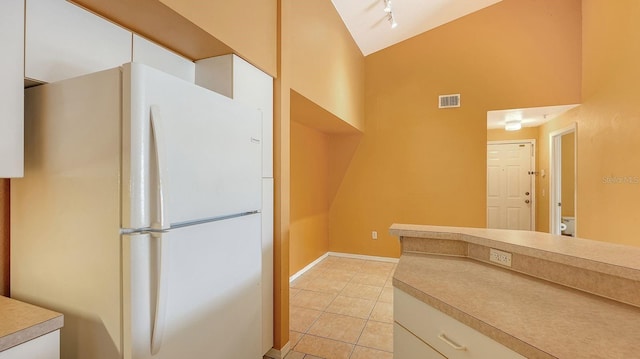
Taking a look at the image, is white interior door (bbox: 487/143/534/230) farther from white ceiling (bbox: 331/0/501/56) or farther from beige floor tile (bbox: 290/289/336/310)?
beige floor tile (bbox: 290/289/336/310)

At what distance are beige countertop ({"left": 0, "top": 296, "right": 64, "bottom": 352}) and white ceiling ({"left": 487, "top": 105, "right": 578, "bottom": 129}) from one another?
493cm

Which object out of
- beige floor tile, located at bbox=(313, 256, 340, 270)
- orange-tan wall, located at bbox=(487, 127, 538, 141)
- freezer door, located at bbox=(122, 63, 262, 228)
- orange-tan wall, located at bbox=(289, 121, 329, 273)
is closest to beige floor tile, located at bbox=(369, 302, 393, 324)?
orange-tan wall, located at bbox=(289, 121, 329, 273)

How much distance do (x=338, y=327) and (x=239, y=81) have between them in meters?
2.26

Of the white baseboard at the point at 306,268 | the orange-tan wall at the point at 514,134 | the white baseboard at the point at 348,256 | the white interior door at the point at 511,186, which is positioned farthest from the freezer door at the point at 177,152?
the orange-tan wall at the point at 514,134

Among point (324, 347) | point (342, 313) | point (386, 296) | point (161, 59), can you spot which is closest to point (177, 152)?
point (161, 59)

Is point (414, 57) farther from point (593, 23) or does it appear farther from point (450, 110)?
point (593, 23)

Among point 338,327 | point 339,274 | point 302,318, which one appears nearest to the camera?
point 338,327

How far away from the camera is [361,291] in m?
3.52

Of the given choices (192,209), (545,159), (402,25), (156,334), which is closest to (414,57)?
(402,25)

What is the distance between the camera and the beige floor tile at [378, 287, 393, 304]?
10.7 feet

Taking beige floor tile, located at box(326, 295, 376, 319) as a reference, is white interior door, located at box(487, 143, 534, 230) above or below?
above

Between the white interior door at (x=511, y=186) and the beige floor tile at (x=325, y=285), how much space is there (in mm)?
3564

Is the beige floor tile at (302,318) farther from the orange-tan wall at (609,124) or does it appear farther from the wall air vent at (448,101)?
the wall air vent at (448,101)

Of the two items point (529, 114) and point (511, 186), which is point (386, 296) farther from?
point (511, 186)
